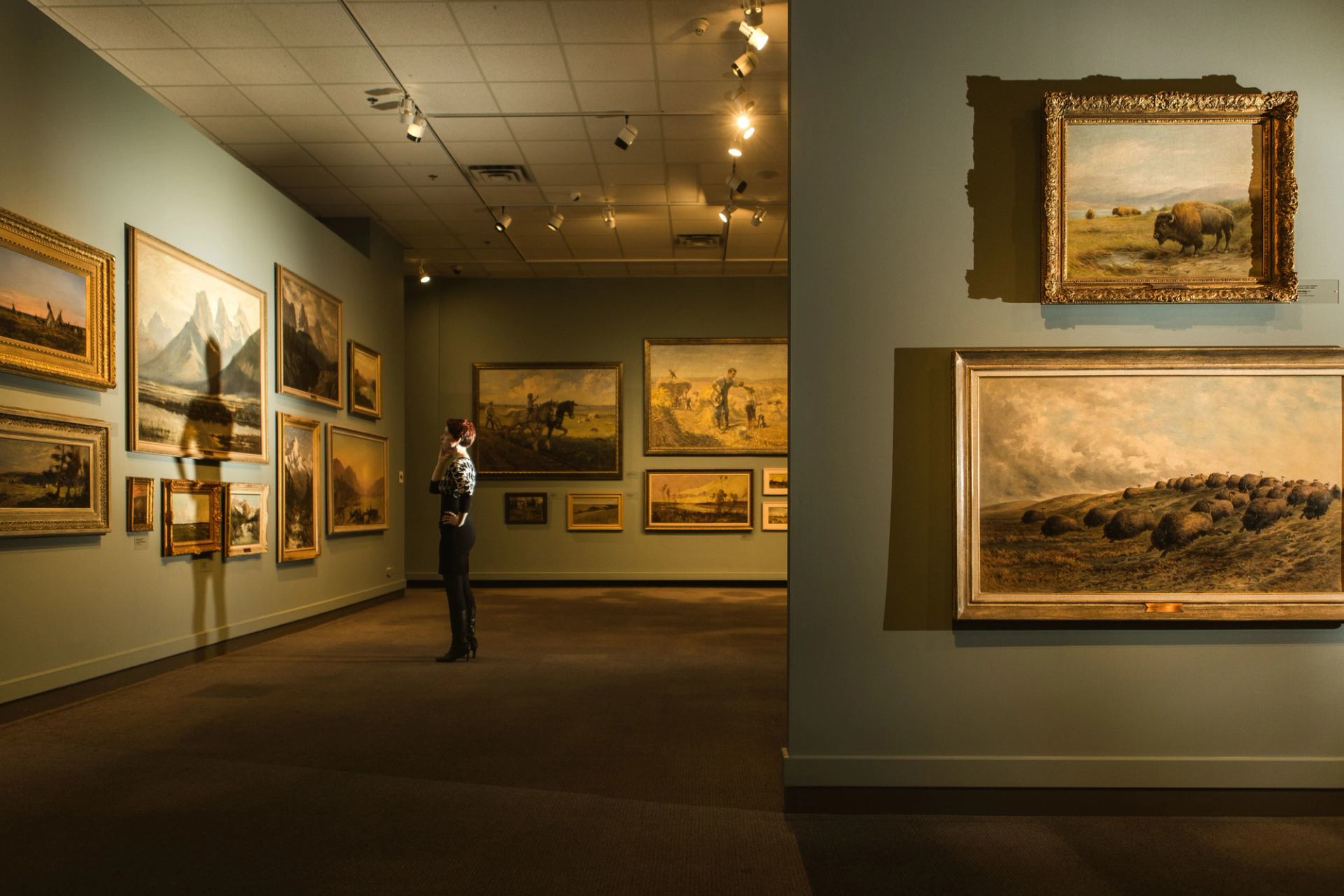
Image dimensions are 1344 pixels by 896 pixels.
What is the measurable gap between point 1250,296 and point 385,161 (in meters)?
9.27

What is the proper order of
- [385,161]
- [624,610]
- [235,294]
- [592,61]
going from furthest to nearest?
[624,610], [385,161], [235,294], [592,61]


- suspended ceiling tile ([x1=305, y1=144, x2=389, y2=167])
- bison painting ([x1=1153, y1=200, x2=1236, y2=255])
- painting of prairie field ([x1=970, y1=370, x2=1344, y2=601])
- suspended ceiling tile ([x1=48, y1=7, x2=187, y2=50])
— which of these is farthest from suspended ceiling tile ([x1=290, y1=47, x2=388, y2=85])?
bison painting ([x1=1153, y1=200, x2=1236, y2=255])

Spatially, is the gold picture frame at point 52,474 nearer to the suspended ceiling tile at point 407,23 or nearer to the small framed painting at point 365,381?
the suspended ceiling tile at point 407,23

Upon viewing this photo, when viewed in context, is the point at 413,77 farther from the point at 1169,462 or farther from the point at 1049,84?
the point at 1169,462

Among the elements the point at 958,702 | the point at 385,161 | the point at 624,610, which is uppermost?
the point at 385,161

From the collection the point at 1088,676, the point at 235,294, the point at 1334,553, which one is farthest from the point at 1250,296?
the point at 235,294

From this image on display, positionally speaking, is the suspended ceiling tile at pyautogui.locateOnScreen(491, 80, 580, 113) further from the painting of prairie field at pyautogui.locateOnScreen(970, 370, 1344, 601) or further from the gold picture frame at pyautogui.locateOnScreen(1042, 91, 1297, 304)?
the painting of prairie field at pyautogui.locateOnScreen(970, 370, 1344, 601)

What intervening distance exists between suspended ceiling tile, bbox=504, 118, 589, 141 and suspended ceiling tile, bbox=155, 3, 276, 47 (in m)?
2.53

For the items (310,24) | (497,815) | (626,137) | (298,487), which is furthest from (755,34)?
(298,487)

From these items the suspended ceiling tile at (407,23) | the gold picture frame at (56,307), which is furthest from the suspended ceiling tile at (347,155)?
the gold picture frame at (56,307)

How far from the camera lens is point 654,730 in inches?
230

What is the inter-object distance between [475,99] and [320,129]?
1981 millimetres

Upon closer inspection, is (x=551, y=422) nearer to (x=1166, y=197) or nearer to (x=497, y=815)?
(x=497, y=815)

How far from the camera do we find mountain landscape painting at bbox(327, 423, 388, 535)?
1126 cm
